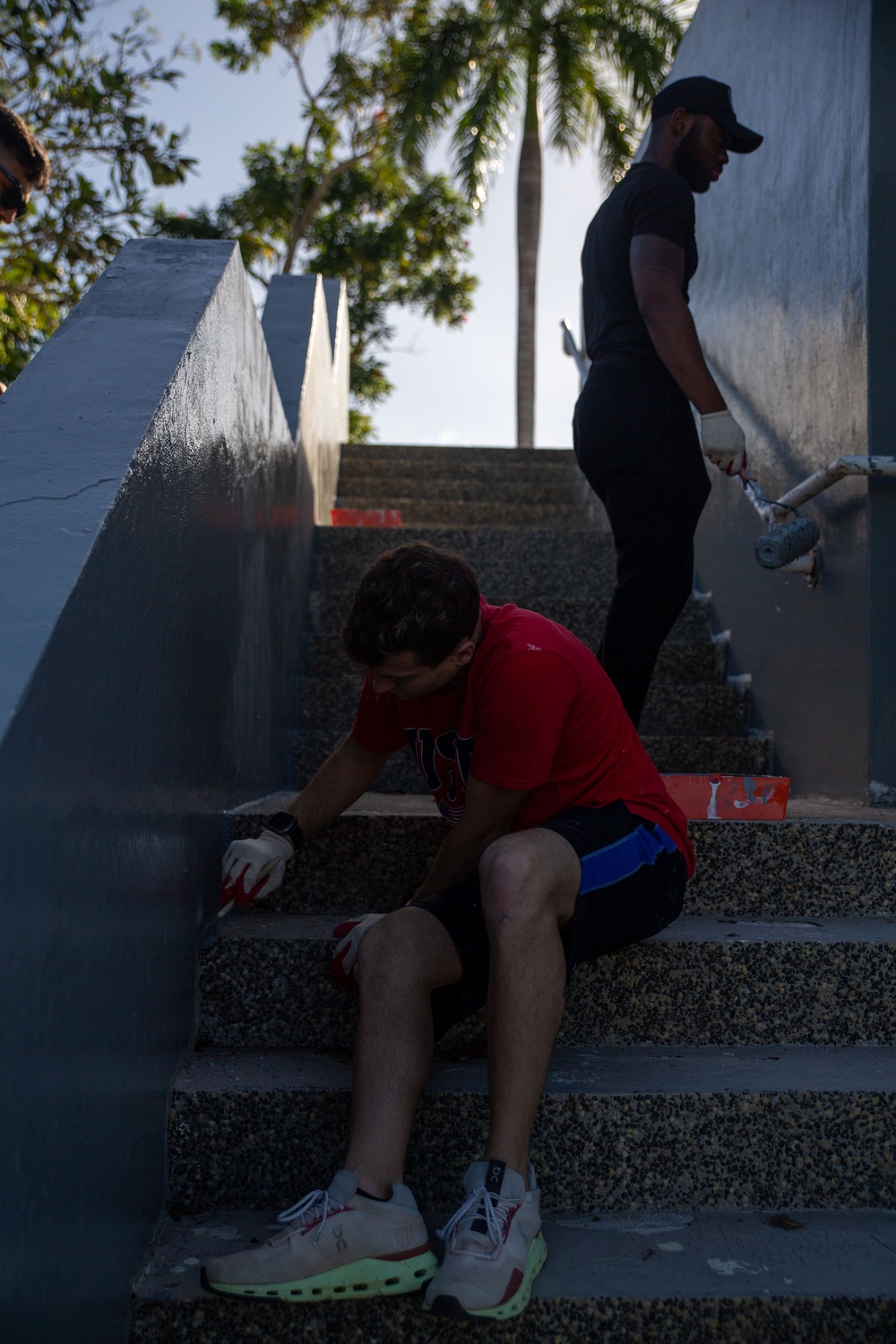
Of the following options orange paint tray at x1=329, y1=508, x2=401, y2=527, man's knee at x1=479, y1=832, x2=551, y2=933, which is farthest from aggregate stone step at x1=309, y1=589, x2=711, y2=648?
man's knee at x1=479, y1=832, x2=551, y2=933

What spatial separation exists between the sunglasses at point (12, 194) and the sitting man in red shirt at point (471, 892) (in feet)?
4.53

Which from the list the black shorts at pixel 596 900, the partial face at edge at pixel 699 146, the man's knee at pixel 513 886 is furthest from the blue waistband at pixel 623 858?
the partial face at edge at pixel 699 146

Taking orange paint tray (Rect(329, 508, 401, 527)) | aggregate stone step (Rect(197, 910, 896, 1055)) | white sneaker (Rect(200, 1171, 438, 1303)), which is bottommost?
white sneaker (Rect(200, 1171, 438, 1303))

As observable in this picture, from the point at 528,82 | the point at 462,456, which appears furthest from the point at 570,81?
the point at 462,456

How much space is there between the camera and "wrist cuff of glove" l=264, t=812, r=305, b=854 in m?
1.86

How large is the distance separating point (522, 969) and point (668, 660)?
1953 millimetres

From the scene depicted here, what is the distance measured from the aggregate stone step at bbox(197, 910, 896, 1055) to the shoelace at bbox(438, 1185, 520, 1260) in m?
0.41

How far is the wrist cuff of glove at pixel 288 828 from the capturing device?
1.86m

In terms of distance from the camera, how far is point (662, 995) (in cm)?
176

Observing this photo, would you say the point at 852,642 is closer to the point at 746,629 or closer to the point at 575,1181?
the point at 746,629

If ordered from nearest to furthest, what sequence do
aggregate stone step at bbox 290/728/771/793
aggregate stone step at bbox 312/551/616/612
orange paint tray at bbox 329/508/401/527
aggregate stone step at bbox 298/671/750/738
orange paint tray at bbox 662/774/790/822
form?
1. orange paint tray at bbox 662/774/790/822
2. aggregate stone step at bbox 290/728/771/793
3. aggregate stone step at bbox 298/671/750/738
4. aggregate stone step at bbox 312/551/616/612
5. orange paint tray at bbox 329/508/401/527

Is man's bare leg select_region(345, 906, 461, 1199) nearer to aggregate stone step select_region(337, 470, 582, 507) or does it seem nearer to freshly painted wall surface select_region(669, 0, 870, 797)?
freshly painted wall surface select_region(669, 0, 870, 797)

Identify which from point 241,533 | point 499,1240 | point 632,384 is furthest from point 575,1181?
point 632,384

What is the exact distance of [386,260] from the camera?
11.7 metres
